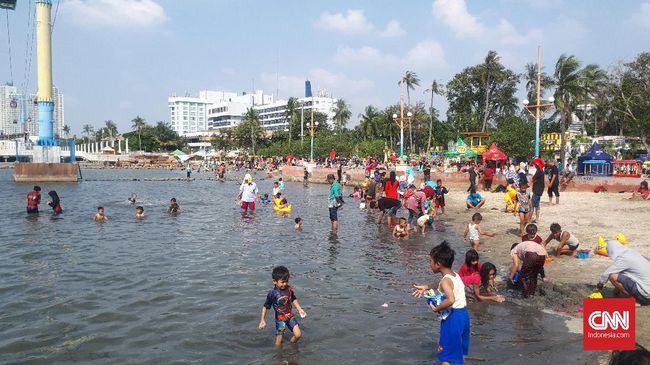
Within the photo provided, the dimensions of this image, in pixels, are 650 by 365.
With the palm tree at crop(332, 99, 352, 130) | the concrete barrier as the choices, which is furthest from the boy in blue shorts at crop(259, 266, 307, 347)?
the palm tree at crop(332, 99, 352, 130)

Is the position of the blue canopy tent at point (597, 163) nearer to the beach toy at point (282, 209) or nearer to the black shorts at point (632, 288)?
the beach toy at point (282, 209)

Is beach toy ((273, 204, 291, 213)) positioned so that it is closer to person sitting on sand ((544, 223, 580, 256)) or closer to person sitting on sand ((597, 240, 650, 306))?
person sitting on sand ((544, 223, 580, 256))

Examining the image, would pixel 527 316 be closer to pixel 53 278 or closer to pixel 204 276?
pixel 204 276

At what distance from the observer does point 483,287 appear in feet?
30.9

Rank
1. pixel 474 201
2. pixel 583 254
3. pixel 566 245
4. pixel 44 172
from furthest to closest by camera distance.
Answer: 1. pixel 44 172
2. pixel 474 201
3. pixel 566 245
4. pixel 583 254

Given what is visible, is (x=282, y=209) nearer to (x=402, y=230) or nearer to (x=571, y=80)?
(x=402, y=230)

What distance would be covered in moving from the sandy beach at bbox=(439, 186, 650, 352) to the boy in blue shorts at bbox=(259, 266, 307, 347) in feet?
14.6

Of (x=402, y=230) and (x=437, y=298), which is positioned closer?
(x=437, y=298)

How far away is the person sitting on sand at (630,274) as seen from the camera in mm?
7695

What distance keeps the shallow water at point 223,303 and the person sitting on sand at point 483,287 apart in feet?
0.89

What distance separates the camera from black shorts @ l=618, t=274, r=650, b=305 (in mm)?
7742

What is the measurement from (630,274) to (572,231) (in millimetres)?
7539

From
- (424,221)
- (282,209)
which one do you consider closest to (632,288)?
(424,221)

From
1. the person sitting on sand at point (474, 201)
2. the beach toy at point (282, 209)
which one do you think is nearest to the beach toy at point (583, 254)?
the person sitting on sand at point (474, 201)
